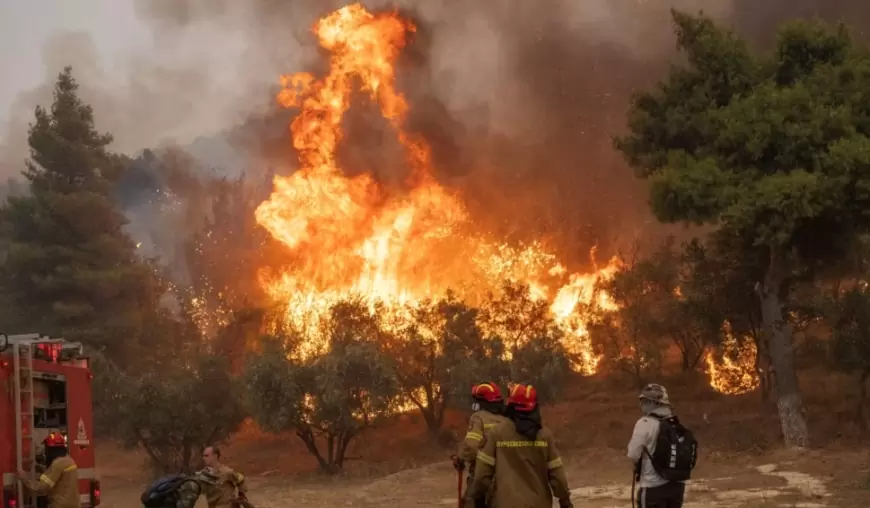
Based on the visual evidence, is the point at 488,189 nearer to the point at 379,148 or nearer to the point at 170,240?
the point at 379,148

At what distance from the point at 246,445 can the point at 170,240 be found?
177 feet

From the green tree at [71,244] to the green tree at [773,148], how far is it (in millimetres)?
27366

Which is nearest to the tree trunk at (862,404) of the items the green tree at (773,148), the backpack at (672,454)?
the green tree at (773,148)

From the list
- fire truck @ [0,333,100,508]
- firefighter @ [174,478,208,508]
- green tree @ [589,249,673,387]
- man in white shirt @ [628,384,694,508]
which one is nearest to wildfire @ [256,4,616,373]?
green tree @ [589,249,673,387]

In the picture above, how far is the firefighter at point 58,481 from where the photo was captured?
10008mm

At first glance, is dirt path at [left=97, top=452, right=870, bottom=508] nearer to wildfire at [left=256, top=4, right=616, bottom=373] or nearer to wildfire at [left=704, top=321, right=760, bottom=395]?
wildfire at [left=704, top=321, right=760, bottom=395]

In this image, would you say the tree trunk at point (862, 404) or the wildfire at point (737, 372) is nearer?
the tree trunk at point (862, 404)

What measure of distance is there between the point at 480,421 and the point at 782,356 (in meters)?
23.8

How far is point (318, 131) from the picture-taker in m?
49.1

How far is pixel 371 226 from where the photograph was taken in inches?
1884

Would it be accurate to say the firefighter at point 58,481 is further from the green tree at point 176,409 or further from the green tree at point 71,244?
the green tree at point 71,244

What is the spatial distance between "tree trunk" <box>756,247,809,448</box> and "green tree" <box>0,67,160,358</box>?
30237mm

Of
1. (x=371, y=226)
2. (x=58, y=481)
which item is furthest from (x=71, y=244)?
(x=58, y=481)

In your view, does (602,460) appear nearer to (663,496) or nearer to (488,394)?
(663,496)
